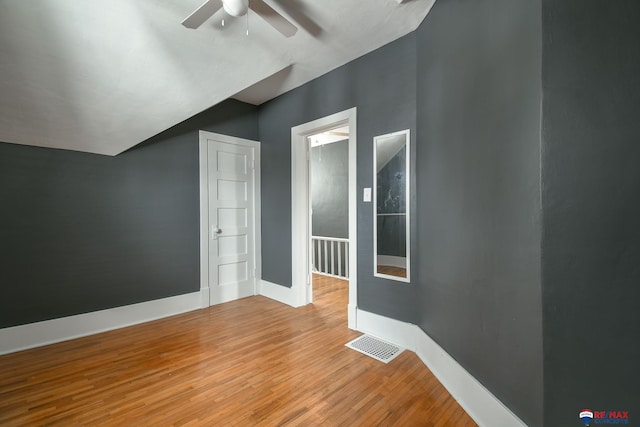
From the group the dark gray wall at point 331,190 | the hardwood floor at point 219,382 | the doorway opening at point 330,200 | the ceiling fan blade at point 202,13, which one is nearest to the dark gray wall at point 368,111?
the hardwood floor at point 219,382

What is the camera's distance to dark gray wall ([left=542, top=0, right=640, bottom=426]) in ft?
3.76

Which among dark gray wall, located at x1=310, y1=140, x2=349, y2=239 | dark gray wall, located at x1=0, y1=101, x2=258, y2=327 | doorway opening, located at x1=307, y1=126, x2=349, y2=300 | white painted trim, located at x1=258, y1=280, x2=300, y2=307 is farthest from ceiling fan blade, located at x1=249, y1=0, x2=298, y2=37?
dark gray wall, located at x1=310, y1=140, x2=349, y2=239

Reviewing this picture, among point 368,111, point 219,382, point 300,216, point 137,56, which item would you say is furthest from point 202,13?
point 219,382

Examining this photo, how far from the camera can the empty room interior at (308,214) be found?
3.84ft

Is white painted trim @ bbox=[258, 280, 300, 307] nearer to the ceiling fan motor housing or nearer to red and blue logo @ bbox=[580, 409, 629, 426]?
red and blue logo @ bbox=[580, 409, 629, 426]

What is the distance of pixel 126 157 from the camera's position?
303 cm

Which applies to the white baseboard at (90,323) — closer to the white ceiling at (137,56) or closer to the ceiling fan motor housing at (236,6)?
the white ceiling at (137,56)

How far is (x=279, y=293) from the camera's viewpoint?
3836 mm

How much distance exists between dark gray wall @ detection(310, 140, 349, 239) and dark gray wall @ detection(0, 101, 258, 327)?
99.8 inches

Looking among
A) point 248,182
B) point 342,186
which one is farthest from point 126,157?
point 342,186

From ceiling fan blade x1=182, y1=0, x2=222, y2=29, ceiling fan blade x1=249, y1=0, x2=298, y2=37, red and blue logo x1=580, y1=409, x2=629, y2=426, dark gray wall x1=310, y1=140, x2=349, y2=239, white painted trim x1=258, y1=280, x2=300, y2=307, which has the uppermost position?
ceiling fan blade x1=249, y1=0, x2=298, y2=37

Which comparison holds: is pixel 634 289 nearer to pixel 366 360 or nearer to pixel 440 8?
pixel 366 360

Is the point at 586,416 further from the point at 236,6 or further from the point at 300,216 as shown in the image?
the point at 300,216

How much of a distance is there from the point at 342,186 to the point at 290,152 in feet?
6.85
